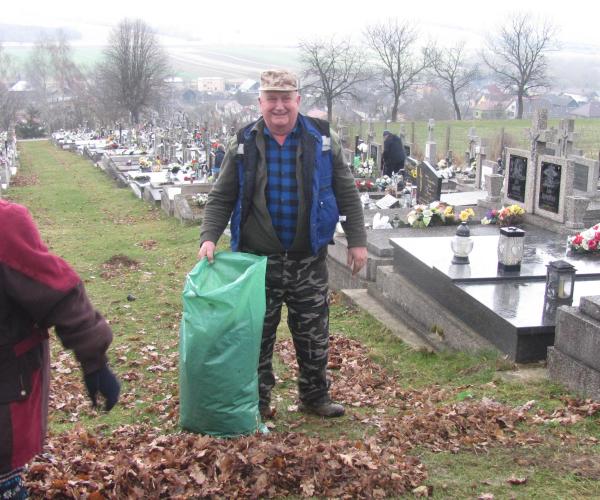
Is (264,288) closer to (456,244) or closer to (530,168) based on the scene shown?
(456,244)

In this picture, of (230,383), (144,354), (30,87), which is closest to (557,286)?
(230,383)

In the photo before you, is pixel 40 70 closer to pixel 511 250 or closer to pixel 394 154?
pixel 394 154

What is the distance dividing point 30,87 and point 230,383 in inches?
5275

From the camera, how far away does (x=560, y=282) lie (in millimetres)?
6004

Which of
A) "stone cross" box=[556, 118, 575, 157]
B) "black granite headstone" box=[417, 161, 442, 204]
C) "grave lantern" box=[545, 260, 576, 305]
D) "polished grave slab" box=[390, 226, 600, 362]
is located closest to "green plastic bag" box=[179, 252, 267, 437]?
"polished grave slab" box=[390, 226, 600, 362]

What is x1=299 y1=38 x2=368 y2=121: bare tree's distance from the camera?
2408 inches

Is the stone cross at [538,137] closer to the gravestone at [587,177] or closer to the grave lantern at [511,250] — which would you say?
the gravestone at [587,177]

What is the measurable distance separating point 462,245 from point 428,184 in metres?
5.72

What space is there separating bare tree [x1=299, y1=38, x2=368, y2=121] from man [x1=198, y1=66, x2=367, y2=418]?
54.9 metres

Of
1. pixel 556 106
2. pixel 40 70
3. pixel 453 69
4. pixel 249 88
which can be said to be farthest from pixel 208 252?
pixel 40 70

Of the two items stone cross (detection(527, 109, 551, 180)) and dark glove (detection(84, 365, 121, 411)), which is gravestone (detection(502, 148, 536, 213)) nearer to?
stone cross (detection(527, 109, 551, 180))

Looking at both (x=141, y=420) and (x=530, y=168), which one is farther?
(x=530, y=168)

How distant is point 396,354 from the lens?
662cm

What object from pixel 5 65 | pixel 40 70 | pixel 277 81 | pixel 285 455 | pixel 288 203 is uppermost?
pixel 5 65
